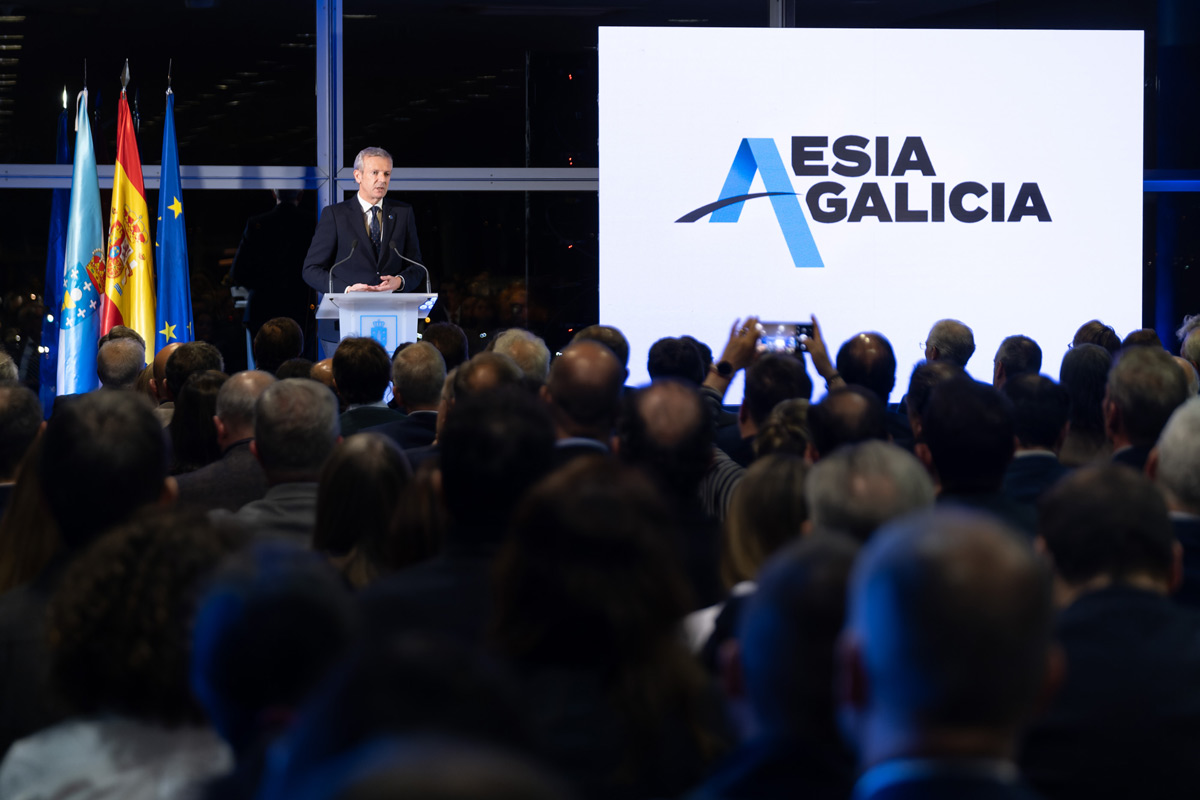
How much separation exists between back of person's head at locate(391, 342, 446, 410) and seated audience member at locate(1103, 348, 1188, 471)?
2.08 m

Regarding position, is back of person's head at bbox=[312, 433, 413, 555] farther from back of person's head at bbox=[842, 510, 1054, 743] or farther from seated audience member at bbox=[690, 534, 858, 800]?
back of person's head at bbox=[842, 510, 1054, 743]

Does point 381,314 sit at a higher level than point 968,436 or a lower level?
higher

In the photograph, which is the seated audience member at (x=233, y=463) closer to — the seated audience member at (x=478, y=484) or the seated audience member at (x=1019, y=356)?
the seated audience member at (x=478, y=484)

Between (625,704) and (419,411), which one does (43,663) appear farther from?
(419,411)

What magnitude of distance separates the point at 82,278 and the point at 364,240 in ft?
6.63

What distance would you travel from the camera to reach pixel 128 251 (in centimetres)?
830

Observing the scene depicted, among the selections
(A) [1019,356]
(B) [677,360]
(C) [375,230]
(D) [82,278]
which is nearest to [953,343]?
(A) [1019,356]

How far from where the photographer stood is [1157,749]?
195cm

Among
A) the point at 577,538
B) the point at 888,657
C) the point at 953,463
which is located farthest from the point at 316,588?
the point at 953,463

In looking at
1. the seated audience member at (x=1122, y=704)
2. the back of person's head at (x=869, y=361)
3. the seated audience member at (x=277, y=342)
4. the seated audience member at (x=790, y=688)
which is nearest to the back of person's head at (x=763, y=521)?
the seated audience member at (x=1122, y=704)

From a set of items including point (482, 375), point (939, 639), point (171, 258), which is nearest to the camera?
point (939, 639)

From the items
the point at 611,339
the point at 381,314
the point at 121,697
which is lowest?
the point at 121,697

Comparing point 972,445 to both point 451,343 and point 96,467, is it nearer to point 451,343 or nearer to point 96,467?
point 96,467

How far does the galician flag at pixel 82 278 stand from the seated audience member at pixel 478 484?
19.6 feet
